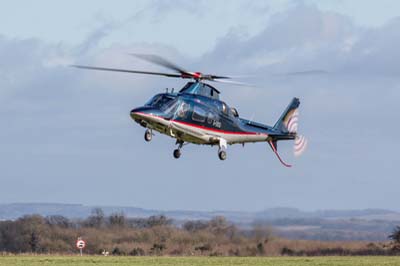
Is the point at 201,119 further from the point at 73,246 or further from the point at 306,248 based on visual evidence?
the point at 73,246

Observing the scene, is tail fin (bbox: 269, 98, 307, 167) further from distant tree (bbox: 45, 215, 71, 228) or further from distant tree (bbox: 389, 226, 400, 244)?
distant tree (bbox: 45, 215, 71, 228)

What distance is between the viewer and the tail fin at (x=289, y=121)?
202ft

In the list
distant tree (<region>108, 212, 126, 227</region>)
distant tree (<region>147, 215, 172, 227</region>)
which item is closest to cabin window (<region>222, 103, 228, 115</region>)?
distant tree (<region>147, 215, 172, 227</region>)

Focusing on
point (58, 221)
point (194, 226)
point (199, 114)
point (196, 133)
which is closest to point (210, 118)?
point (199, 114)

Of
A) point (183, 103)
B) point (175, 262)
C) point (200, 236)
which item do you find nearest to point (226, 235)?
point (200, 236)

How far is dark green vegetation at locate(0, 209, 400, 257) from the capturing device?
67125 millimetres

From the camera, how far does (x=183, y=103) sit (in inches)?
2146

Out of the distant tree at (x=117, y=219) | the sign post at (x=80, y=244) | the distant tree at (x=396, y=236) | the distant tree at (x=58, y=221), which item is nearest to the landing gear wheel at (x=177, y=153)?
the sign post at (x=80, y=244)

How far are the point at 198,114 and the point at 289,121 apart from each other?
28.0 ft

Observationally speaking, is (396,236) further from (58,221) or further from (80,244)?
(58,221)

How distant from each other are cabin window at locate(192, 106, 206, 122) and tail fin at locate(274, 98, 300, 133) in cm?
668

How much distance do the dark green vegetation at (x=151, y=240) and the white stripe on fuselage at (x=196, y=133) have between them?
297 inches

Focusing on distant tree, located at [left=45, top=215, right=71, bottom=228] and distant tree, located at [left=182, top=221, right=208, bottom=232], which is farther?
distant tree, located at [left=45, top=215, right=71, bottom=228]

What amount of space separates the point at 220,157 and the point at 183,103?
3.19 meters
